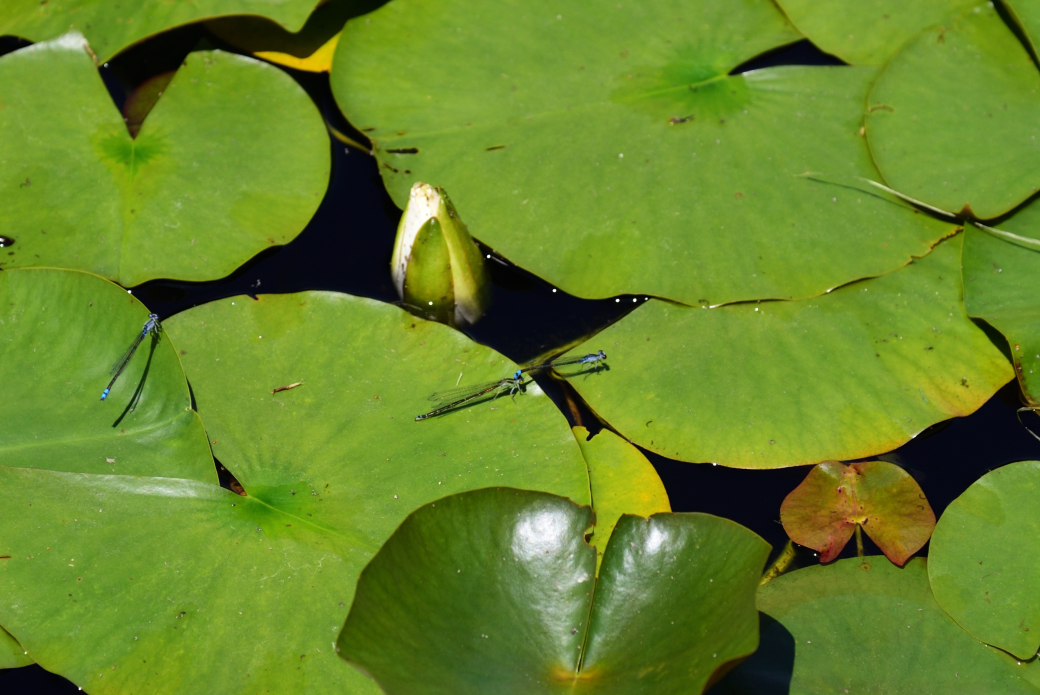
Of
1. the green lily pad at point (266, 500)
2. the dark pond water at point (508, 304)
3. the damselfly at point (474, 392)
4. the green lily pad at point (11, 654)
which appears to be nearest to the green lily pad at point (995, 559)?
the dark pond water at point (508, 304)

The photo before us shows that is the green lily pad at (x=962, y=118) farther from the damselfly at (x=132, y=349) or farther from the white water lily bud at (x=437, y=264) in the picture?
the damselfly at (x=132, y=349)

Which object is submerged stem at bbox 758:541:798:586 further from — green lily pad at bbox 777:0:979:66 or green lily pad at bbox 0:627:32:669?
green lily pad at bbox 0:627:32:669

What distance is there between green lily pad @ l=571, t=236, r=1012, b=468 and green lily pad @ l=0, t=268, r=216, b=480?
4.67ft

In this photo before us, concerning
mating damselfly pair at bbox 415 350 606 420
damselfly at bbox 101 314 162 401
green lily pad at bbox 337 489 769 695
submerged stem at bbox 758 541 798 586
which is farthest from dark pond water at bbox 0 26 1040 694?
green lily pad at bbox 337 489 769 695

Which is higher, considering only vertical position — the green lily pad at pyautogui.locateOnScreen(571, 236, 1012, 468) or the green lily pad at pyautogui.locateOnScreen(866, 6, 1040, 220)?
the green lily pad at pyautogui.locateOnScreen(866, 6, 1040, 220)

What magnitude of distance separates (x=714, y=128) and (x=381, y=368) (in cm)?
165

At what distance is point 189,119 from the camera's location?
9.91ft

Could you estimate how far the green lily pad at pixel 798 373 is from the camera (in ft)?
8.36

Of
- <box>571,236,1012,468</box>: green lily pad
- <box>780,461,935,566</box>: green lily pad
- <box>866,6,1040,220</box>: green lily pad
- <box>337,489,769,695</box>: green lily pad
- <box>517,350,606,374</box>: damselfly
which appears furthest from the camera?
<box>866,6,1040,220</box>: green lily pad

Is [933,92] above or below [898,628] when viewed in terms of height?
above

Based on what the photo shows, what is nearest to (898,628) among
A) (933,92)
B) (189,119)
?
(933,92)

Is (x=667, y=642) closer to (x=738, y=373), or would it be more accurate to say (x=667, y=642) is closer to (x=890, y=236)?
(x=738, y=373)

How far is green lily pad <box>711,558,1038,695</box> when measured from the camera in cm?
214

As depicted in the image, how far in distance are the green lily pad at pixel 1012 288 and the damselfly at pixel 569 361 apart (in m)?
1.39
